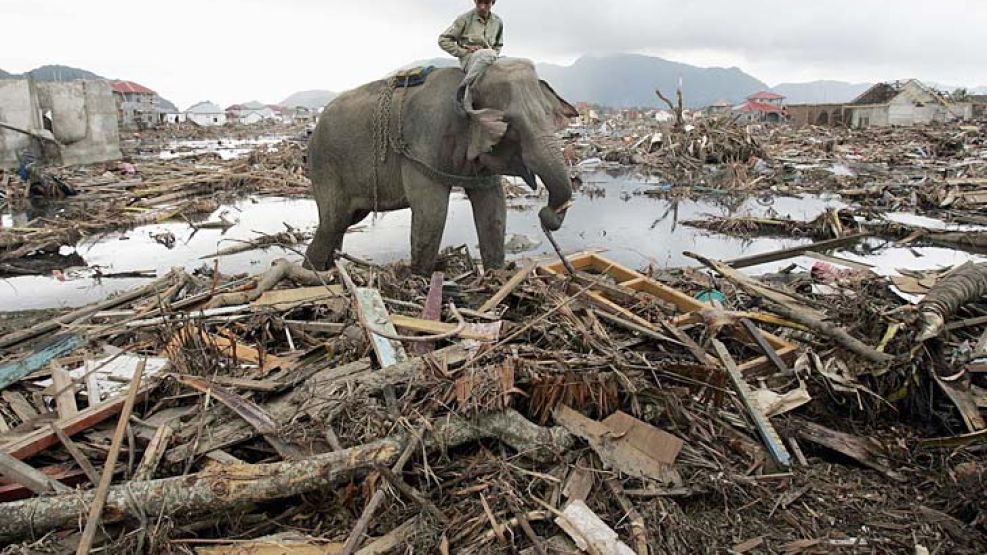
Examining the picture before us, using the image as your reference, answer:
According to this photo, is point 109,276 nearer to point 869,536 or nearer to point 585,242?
point 585,242

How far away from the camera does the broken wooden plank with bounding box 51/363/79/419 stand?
3.54 m

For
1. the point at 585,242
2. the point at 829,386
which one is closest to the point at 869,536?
the point at 829,386

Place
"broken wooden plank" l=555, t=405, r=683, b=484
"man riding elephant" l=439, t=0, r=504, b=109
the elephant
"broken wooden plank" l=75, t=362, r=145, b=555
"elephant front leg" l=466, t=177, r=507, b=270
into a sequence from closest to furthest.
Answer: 1. "broken wooden plank" l=75, t=362, r=145, b=555
2. "broken wooden plank" l=555, t=405, r=683, b=484
3. the elephant
4. "man riding elephant" l=439, t=0, r=504, b=109
5. "elephant front leg" l=466, t=177, r=507, b=270

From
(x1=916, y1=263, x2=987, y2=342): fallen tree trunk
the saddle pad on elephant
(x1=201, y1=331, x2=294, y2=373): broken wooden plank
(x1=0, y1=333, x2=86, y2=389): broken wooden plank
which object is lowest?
(x1=0, y1=333, x2=86, y2=389): broken wooden plank

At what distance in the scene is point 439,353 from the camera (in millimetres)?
3578

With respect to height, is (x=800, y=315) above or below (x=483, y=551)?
above

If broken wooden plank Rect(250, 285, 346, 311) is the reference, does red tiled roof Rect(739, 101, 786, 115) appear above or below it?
above

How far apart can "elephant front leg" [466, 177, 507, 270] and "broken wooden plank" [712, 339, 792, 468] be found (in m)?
2.83

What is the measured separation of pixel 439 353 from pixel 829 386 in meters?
2.53

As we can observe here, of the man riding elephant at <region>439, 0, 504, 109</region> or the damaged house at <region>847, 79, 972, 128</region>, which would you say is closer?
the man riding elephant at <region>439, 0, 504, 109</region>

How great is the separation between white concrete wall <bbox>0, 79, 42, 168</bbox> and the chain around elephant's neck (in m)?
18.6

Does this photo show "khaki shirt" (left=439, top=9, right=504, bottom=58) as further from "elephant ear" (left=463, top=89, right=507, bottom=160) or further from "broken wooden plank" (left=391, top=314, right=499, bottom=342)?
"broken wooden plank" (left=391, top=314, right=499, bottom=342)

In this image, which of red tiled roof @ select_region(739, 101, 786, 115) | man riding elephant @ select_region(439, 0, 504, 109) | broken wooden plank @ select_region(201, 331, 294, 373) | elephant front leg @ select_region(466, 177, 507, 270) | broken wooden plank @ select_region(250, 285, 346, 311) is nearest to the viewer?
broken wooden plank @ select_region(201, 331, 294, 373)

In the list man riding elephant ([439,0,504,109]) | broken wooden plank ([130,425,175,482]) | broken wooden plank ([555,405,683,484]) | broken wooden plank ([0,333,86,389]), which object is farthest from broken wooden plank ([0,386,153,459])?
man riding elephant ([439,0,504,109])
